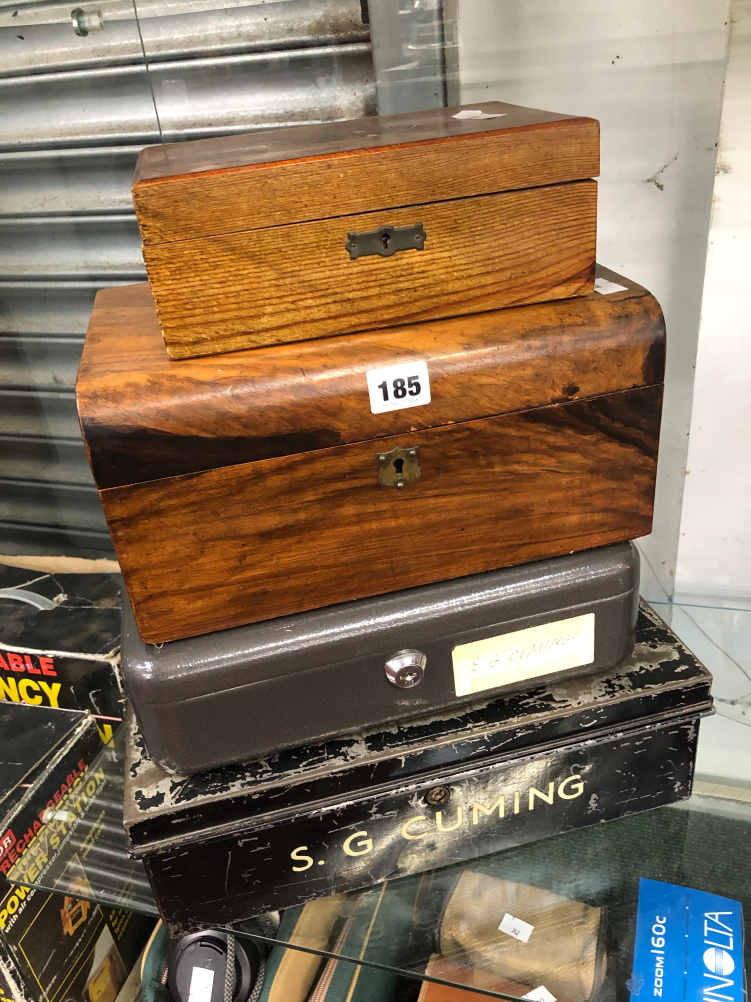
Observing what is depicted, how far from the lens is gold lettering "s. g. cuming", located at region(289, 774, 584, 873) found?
751 millimetres

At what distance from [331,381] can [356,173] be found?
0.16 meters

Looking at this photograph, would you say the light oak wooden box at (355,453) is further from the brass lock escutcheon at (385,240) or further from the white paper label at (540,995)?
the white paper label at (540,995)

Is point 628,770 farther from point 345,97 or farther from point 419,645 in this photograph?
point 345,97

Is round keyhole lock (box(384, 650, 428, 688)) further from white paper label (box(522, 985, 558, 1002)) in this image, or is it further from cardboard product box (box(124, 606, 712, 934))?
white paper label (box(522, 985, 558, 1002))

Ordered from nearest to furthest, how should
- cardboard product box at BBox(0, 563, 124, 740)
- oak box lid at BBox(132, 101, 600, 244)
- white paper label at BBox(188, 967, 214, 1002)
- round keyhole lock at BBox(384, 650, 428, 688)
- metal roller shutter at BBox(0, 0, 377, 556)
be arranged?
oak box lid at BBox(132, 101, 600, 244)
round keyhole lock at BBox(384, 650, 428, 688)
white paper label at BBox(188, 967, 214, 1002)
metal roller shutter at BBox(0, 0, 377, 556)
cardboard product box at BBox(0, 563, 124, 740)

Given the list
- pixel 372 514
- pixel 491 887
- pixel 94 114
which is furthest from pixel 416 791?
pixel 94 114

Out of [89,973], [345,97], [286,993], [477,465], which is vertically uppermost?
[345,97]

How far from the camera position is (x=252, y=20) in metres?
1.00

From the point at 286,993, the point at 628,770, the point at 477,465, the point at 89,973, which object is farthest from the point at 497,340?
the point at 89,973

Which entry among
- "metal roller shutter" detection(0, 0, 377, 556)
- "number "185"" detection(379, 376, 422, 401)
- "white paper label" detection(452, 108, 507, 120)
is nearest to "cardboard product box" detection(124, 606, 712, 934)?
"number "185"" detection(379, 376, 422, 401)

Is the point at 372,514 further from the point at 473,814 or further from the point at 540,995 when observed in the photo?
the point at 540,995

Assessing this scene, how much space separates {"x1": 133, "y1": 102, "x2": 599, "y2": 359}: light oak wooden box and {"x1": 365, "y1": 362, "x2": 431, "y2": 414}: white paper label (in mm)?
53

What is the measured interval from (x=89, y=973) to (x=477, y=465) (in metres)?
0.91

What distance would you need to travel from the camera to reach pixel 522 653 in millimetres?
728
